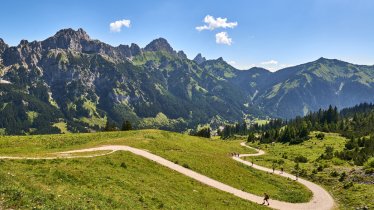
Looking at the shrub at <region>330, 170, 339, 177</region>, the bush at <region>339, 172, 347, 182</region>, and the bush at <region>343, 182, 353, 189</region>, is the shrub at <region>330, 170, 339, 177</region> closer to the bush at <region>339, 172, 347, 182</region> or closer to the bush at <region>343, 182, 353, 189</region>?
the bush at <region>339, 172, 347, 182</region>

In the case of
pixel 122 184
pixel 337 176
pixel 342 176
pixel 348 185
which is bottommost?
pixel 337 176

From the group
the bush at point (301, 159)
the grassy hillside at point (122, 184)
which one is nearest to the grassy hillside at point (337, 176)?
the bush at point (301, 159)

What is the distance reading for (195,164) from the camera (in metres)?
62.5

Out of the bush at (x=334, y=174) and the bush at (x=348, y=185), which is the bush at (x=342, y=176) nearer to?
the bush at (x=334, y=174)

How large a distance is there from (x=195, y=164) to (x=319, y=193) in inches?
881

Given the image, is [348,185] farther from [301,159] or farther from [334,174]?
[301,159]

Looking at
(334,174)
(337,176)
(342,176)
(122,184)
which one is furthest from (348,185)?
(122,184)

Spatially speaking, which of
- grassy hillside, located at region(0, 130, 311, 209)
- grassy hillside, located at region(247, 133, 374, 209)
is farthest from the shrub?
grassy hillside, located at region(0, 130, 311, 209)

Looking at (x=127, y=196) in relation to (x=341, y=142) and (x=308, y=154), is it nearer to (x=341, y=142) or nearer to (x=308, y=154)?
(x=308, y=154)

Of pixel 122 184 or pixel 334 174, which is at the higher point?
pixel 122 184

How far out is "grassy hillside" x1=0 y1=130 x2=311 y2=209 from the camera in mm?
30141

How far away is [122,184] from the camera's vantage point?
39.6m

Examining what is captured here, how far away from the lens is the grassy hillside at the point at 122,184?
30.1 meters

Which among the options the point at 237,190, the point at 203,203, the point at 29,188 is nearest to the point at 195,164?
the point at 237,190
